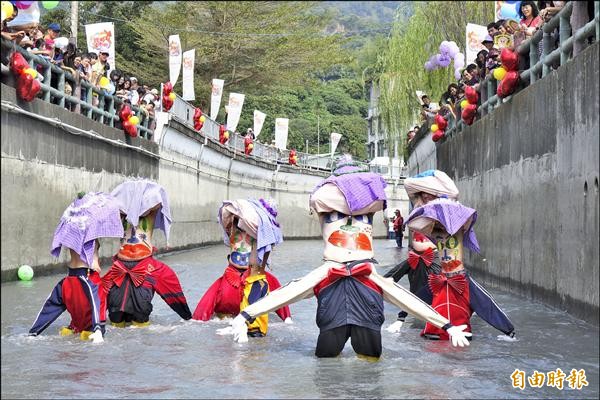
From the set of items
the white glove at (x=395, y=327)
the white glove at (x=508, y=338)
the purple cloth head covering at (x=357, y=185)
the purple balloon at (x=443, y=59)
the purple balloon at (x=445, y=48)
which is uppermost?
the purple balloon at (x=445, y=48)

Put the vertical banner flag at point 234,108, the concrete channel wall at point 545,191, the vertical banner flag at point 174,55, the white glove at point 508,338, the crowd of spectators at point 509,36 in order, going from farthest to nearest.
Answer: the vertical banner flag at point 234,108, the vertical banner flag at point 174,55, the crowd of spectators at point 509,36, the concrete channel wall at point 545,191, the white glove at point 508,338

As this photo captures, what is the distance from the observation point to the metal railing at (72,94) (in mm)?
16864

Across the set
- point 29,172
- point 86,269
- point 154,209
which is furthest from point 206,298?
point 29,172

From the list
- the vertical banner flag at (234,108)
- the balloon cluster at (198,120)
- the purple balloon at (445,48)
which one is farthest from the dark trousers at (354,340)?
the vertical banner flag at (234,108)

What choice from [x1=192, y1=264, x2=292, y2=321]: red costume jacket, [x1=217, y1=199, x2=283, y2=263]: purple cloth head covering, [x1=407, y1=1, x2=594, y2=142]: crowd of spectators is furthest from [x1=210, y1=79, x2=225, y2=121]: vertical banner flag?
[x1=192, y1=264, x2=292, y2=321]: red costume jacket

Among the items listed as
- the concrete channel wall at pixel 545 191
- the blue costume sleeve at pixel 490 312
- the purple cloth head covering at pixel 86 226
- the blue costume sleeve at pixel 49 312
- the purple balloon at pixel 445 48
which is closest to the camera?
the purple cloth head covering at pixel 86 226

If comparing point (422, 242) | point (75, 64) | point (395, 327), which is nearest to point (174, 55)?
point (75, 64)

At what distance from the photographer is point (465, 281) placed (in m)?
9.99

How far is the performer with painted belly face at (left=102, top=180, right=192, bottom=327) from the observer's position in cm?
1098

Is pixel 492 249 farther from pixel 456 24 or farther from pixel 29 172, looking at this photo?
pixel 456 24

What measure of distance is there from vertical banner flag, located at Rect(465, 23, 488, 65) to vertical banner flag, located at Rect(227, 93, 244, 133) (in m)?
15.5

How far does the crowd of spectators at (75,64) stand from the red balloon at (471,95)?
26.1 ft

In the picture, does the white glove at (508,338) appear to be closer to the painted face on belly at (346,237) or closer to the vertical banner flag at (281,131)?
the painted face on belly at (346,237)

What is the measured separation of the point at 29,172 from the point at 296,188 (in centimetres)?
3475
